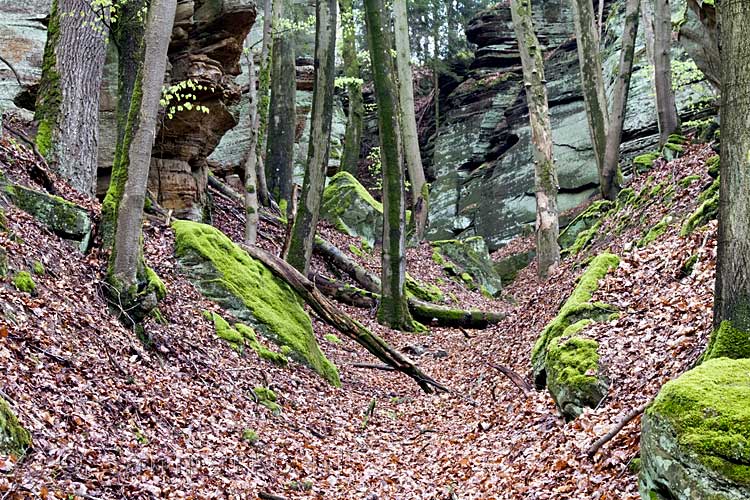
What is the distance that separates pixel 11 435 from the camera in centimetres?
390

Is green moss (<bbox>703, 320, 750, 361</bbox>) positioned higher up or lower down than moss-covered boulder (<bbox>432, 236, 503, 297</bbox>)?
higher up

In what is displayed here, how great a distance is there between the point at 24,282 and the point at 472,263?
16.4m

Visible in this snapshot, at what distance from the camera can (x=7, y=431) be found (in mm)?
3877

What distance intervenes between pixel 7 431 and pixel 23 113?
10234 mm

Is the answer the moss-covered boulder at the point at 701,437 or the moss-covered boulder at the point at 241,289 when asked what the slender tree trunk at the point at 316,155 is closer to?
the moss-covered boulder at the point at 241,289

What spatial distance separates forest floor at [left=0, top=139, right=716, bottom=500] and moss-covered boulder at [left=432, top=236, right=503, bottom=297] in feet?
32.4

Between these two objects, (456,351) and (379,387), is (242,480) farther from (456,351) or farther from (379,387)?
(456,351)

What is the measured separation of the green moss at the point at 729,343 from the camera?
4.33m

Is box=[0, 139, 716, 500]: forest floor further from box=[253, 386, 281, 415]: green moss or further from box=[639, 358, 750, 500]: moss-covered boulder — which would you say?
box=[639, 358, 750, 500]: moss-covered boulder

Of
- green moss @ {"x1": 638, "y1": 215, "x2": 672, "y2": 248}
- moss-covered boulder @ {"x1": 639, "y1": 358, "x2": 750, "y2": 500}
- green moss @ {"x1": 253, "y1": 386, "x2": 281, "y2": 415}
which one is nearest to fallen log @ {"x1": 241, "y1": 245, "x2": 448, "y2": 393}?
green moss @ {"x1": 253, "y1": 386, "x2": 281, "y2": 415}

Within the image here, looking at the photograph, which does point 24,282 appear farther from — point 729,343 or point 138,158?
point 729,343

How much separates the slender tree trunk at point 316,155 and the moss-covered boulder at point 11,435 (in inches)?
338

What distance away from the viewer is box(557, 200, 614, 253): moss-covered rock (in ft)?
50.0

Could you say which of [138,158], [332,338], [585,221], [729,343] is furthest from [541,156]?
[729,343]
